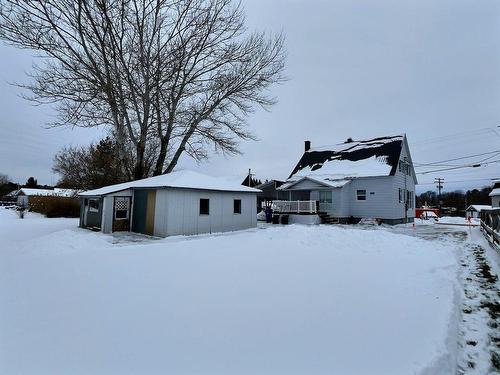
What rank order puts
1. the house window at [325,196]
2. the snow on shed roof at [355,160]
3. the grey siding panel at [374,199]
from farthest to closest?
the house window at [325,196] → the snow on shed roof at [355,160] → the grey siding panel at [374,199]

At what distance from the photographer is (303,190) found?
2545 cm

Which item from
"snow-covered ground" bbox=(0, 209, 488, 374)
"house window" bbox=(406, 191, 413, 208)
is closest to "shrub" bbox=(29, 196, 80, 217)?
"snow-covered ground" bbox=(0, 209, 488, 374)

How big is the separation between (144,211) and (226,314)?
11925 mm

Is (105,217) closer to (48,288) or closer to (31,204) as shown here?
(48,288)

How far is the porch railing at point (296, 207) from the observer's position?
74.3 feet

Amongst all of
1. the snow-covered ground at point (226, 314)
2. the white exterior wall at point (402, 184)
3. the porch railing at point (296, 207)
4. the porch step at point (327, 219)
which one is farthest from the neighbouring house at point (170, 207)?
the white exterior wall at point (402, 184)

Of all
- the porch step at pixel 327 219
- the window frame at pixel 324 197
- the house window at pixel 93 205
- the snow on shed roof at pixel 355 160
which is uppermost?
the snow on shed roof at pixel 355 160

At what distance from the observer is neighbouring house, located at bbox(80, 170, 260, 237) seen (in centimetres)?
1427

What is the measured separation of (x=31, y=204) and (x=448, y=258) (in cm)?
3318

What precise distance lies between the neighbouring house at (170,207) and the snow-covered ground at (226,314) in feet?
19.5

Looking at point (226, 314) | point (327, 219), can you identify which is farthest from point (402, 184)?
point (226, 314)

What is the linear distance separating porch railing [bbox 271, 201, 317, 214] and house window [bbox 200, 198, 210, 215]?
9367mm

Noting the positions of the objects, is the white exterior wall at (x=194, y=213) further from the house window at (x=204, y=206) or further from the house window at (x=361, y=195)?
the house window at (x=361, y=195)

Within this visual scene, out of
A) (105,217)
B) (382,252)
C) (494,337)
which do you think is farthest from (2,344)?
(105,217)
